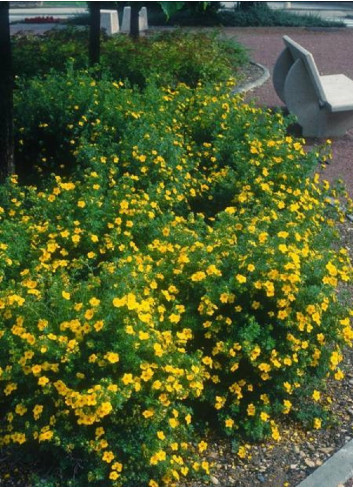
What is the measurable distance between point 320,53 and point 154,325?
13.3 m

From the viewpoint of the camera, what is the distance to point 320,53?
627 inches

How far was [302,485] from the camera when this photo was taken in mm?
3553

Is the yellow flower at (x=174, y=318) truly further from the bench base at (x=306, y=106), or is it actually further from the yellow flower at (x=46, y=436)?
the bench base at (x=306, y=106)

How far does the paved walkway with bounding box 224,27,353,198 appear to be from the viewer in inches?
327

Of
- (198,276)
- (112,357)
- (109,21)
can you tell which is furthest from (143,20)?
(112,357)

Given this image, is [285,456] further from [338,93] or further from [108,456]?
[338,93]

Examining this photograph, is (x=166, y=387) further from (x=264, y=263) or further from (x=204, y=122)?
(x=204, y=122)

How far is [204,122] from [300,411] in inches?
126

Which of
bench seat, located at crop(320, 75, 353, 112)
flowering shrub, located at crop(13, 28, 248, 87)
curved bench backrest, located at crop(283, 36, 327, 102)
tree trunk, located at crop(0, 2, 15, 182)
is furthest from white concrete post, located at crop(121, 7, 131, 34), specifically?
tree trunk, located at crop(0, 2, 15, 182)

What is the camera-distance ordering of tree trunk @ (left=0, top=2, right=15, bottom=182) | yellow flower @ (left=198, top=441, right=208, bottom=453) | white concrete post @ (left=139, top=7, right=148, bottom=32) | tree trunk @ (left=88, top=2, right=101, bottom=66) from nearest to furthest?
1. yellow flower @ (left=198, top=441, right=208, bottom=453)
2. tree trunk @ (left=0, top=2, right=15, bottom=182)
3. tree trunk @ (left=88, top=2, right=101, bottom=66)
4. white concrete post @ (left=139, top=7, right=148, bottom=32)

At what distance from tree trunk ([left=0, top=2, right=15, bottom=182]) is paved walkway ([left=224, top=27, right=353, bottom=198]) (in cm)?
326

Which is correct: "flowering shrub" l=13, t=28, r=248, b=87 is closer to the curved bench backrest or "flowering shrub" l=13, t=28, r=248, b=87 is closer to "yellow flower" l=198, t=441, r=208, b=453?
the curved bench backrest

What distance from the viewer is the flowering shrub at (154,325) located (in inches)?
134

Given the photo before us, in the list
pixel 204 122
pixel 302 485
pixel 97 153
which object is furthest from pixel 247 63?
pixel 302 485
